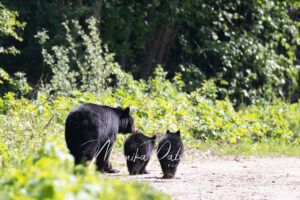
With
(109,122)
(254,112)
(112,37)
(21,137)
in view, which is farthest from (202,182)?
(112,37)

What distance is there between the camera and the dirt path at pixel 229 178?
9438 mm

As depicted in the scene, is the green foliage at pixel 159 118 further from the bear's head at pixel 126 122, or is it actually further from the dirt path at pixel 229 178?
the dirt path at pixel 229 178

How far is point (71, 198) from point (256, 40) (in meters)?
19.6

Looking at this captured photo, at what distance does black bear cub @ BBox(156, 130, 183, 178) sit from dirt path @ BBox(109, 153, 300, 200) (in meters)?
0.16

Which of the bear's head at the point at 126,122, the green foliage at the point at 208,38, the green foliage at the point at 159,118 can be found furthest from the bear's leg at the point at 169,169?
the green foliage at the point at 208,38

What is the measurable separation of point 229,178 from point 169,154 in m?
1.02

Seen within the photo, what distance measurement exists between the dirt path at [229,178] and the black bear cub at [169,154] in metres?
0.16

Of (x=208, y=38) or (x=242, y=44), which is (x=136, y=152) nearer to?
(x=242, y=44)

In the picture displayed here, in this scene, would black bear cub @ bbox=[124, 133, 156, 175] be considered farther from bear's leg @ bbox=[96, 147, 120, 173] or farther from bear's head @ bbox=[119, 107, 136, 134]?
bear's head @ bbox=[119, 107, 136, 134]

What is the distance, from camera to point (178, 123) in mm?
15602

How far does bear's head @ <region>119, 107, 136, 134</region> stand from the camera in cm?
1183

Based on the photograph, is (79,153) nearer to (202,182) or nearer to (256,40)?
(202,182)

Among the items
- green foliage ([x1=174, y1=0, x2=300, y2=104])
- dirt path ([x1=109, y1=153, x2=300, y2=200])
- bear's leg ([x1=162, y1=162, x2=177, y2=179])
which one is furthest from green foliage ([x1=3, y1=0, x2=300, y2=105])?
bear's leg ([x1=162, y1=162, x2=177, y2=179])

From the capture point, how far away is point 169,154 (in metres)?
10.8
